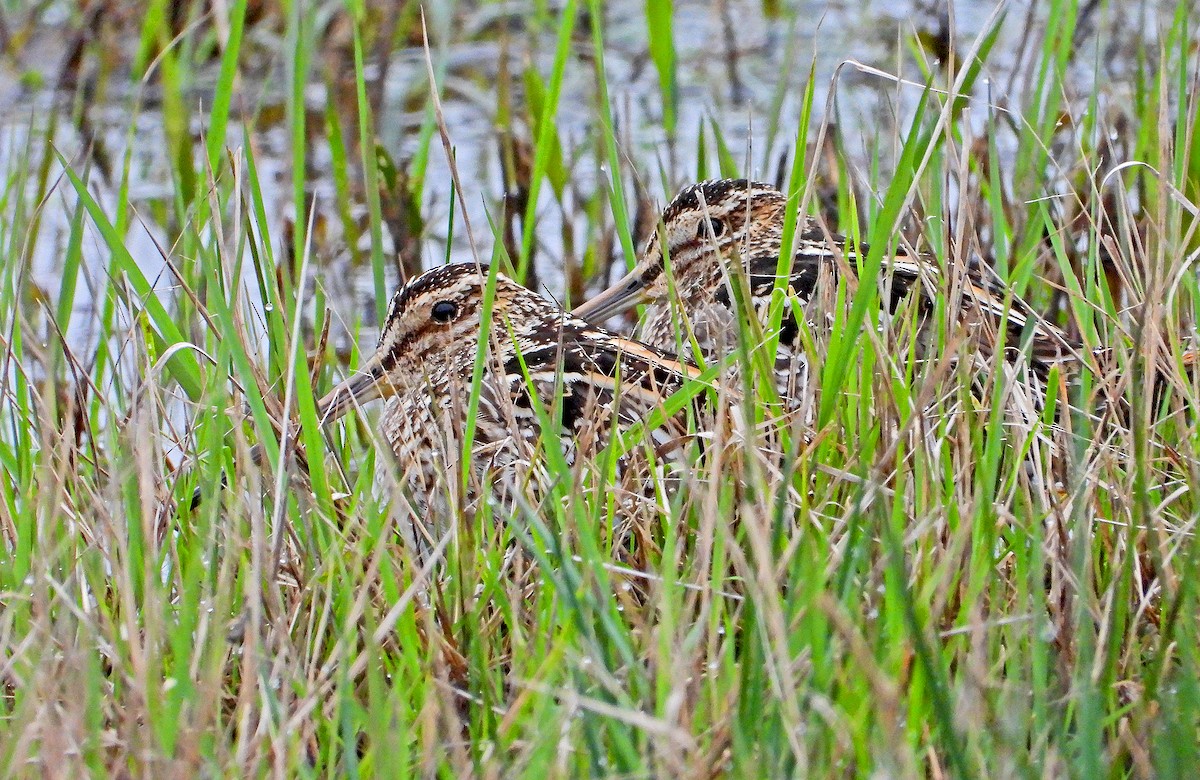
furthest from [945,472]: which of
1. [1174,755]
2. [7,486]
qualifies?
[7,486]

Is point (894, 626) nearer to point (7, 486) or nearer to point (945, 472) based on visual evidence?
point (945, 472)

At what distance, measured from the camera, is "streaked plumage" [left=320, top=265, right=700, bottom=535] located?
2648 millimetres

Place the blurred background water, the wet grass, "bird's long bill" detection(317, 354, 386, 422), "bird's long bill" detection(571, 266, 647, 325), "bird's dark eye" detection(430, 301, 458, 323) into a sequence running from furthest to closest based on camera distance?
the blurred background water
"bird's long bill" detection(571, 266, 647, 325)
"bird's dark eye" detection(430, 301, 458, 323)
"bird's long bill" detection(317, 354, 386, 422)
the wet grass

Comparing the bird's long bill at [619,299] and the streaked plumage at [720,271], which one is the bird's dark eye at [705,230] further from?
the bird's long bill at [619,299]

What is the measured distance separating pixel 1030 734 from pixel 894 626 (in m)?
0.21

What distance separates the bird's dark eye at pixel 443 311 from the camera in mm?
3553

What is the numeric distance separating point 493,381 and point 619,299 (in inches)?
49.4

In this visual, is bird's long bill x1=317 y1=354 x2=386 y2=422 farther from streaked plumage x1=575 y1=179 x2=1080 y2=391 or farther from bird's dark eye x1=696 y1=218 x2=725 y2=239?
bird's dark eye x1=696 y1=218 x2=725 y2=239

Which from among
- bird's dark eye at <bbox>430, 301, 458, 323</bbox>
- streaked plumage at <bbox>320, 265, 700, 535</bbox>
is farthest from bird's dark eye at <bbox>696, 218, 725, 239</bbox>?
bird's dark eye at <bbox>430, 301, 458, 323</bbox>

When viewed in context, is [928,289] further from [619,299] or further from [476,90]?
[476,90]

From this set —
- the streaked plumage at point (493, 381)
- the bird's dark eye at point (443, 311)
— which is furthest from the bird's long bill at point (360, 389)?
→ the bird's dark eye at point (443, 311)

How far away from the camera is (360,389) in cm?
348

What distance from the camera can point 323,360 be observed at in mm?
3559

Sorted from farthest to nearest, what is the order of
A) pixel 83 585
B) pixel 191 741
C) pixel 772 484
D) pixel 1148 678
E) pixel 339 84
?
pixel 339 84 → pixel 772 484 → pixel 83 585 → pixel 1148 678 → pixel 191 741
